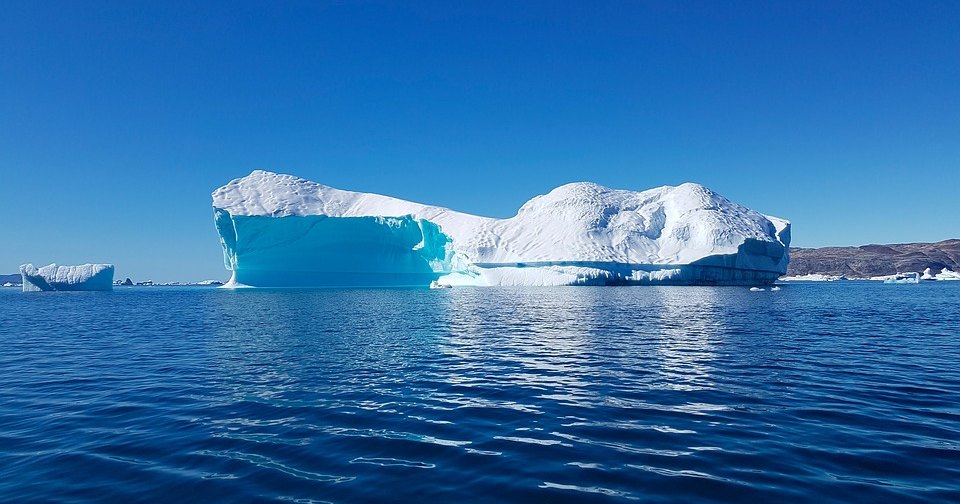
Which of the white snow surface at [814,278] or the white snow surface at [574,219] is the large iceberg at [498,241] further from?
the white snow surface at [814,278]

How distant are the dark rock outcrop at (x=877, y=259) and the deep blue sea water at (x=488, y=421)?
166 m

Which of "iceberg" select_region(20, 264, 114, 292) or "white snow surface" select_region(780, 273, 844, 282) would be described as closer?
"iceberg" select_region(20, 264, 114, 292)

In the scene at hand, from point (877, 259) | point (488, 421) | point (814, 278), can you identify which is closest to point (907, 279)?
point (814, 278)

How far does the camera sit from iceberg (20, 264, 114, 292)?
→ 7006 centimetres

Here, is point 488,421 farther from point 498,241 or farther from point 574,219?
point 574,219

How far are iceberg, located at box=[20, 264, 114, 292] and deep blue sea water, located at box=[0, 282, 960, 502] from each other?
221 ft

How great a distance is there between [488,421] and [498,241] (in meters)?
62.0

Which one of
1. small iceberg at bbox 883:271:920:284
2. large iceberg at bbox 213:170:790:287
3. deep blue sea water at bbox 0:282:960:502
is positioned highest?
large iceberg at bbox 213:170:790:287

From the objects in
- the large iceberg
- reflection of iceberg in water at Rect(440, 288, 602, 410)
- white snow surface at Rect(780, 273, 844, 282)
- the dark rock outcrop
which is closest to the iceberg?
the large iceberg

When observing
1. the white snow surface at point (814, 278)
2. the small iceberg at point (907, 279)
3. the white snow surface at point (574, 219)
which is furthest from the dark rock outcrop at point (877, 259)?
the white snow surface at point (574, 219)

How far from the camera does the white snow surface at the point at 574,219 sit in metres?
64.1

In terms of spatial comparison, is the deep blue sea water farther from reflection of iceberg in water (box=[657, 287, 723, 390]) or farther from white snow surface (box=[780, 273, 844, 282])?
white snow surface (box=[780, 273, 844, 282])

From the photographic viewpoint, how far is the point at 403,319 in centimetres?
2445

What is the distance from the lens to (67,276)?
7088cm
